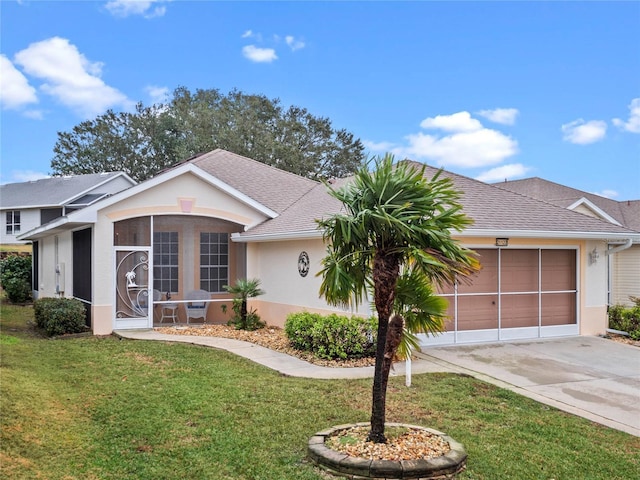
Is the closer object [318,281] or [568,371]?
[568,371]

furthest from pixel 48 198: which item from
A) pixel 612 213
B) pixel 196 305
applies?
pixel 612 213

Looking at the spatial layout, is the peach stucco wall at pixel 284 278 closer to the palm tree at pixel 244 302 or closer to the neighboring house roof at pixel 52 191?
the palm tree at pixel 244 302

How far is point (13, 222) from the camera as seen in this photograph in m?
36.0

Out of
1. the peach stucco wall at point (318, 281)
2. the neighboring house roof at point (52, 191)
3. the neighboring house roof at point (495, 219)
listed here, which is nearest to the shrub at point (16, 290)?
the neighboring house roof at point (52, 191)

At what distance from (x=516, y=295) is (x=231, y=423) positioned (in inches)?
339

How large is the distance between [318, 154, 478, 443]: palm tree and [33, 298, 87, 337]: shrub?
33.6 feet

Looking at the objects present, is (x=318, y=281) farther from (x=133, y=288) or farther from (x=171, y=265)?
(x=133, y=288)

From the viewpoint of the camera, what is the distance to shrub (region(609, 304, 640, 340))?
1378 centimetres

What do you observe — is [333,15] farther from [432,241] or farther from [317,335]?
[432,241]

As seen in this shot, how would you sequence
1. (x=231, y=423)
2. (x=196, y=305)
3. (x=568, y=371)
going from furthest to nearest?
(x=196, y=305) → (x=568, y=371) → (x=231, y=423)

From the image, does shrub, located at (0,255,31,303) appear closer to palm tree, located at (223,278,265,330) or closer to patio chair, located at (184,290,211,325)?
patio chair, located at (184,290,211,325)

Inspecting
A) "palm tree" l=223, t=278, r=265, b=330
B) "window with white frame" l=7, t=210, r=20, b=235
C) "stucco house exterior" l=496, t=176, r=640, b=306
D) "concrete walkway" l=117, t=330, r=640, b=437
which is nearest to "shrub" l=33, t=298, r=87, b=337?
"concrete walkway" l=117, t=330, r=640, b=437

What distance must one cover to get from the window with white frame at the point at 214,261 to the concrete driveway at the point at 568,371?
273 inches

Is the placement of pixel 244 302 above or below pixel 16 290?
above
